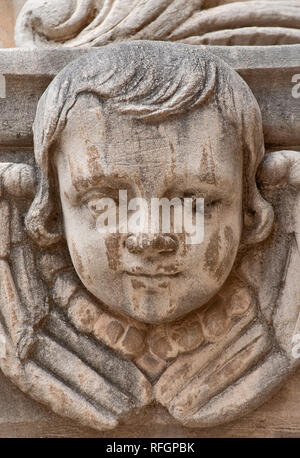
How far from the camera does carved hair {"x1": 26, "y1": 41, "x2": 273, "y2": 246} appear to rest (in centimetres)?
124

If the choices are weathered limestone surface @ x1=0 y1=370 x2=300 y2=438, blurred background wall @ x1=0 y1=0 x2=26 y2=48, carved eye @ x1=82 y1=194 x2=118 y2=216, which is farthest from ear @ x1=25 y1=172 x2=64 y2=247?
blurred background wall @ x1=0 y1=0 x2=26 y2=48

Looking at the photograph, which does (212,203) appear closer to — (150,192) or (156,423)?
(150,192)

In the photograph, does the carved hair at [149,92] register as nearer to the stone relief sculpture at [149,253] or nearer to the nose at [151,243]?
the stone relief sculpture at [149,253]

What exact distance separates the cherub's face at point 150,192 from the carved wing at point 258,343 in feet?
0.37

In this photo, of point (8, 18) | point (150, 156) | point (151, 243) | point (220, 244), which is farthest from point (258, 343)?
point (8, 18)

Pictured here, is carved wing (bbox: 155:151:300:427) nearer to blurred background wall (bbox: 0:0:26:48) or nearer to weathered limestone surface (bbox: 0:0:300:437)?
weathered limestone surface (bbox: 0:0:300:437)

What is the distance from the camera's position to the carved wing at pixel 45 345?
1377 millimetres

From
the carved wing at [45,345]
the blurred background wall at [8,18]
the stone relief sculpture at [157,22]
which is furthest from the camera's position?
the blurred background wall at [8,18]

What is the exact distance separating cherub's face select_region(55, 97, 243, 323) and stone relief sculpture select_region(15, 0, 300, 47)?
37 centimetres

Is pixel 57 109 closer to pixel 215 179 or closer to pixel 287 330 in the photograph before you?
pixel 215 179

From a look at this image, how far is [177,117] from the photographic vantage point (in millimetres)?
1249

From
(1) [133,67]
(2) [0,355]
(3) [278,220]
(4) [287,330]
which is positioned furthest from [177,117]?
(2) [0,355]

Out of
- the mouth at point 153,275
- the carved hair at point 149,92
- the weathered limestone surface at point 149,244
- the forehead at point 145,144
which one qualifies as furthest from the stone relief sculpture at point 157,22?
the mouth at point 153,275

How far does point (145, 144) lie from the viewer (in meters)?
1.24
